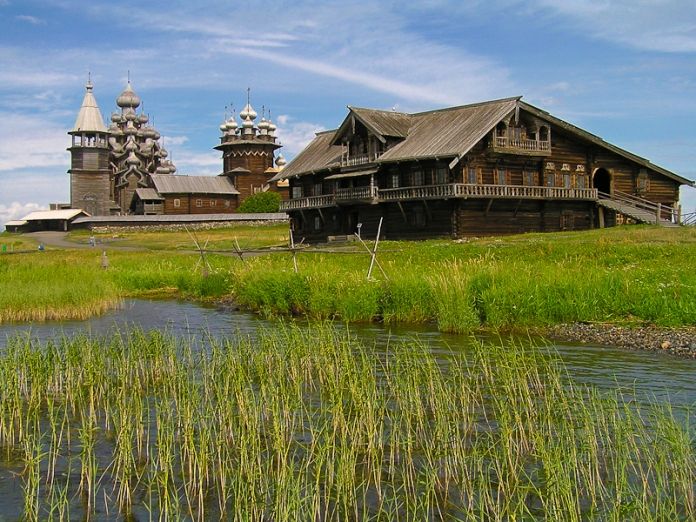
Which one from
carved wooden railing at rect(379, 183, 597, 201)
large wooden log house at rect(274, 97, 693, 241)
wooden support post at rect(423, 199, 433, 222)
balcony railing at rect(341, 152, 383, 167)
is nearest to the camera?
carved wooden railing at rect(379, 183, 597, 201)

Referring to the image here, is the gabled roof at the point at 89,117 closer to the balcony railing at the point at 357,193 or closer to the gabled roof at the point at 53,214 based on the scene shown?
the gabled roof at the point at 53,214

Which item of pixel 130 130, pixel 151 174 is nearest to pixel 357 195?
pixel 151 174

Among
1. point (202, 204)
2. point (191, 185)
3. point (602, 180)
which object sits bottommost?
point (602, 180)

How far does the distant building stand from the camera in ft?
291

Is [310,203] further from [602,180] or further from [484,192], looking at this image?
[602,180]

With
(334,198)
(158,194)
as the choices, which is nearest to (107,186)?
(158,194)

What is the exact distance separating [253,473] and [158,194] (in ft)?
277

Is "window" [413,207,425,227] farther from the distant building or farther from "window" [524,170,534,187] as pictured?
the distant building

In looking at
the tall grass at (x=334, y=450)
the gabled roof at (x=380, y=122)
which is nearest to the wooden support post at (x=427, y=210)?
the gabled roof at (x=380, y=122)

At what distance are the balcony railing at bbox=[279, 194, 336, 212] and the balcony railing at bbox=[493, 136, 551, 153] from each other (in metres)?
10.5

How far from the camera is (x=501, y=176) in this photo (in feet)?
137

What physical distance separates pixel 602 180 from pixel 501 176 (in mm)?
9305

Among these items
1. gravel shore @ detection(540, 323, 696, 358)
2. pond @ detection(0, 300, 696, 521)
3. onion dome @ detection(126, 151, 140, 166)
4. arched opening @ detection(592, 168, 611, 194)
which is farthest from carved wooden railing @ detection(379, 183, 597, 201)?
onion dome @ detection(126, 151, 140, 166)

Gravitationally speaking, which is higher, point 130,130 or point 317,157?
point 130,130
